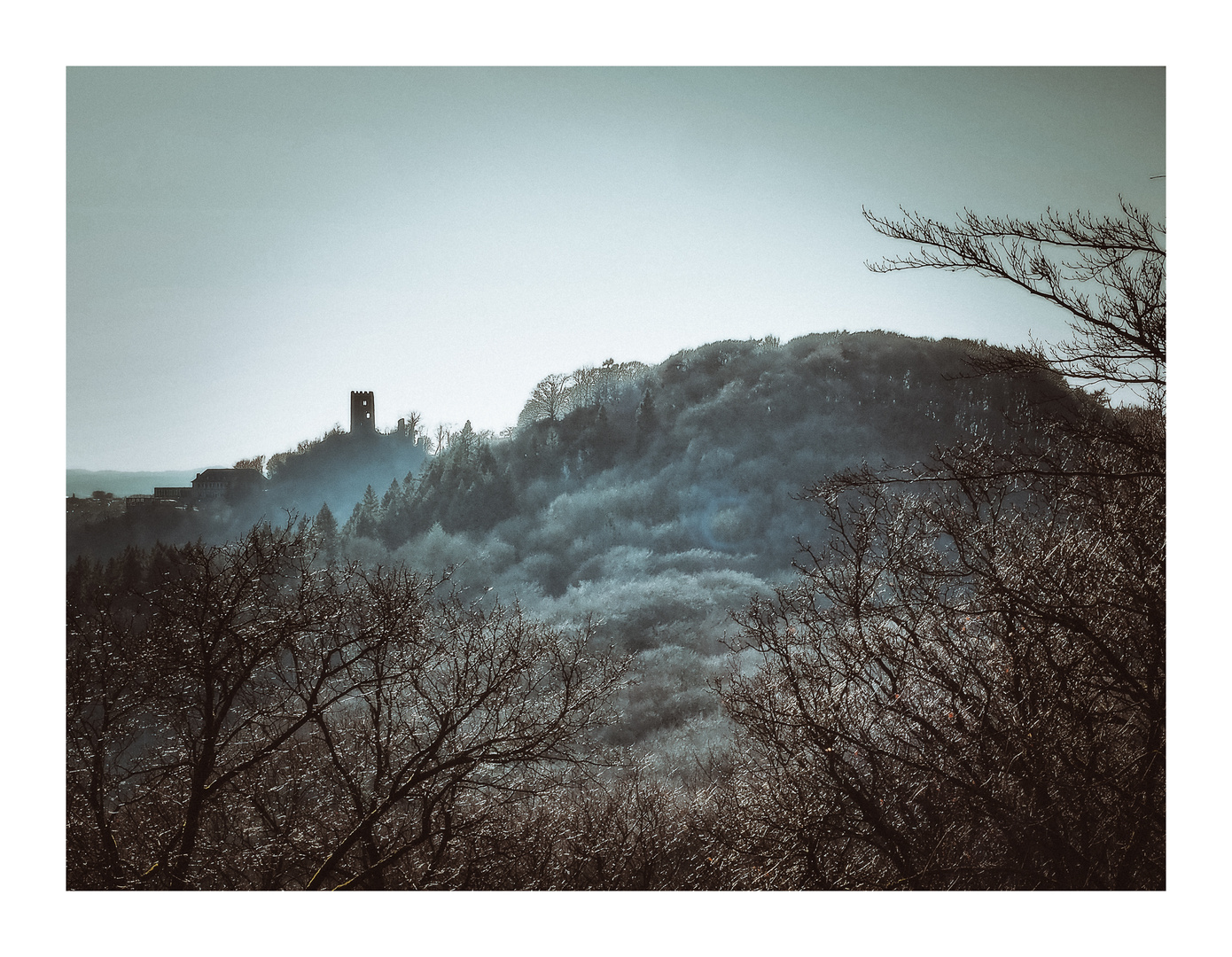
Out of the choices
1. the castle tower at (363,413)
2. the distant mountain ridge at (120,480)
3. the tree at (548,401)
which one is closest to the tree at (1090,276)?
the tree at (548,401)

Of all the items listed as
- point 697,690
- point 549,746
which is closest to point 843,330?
point 697,690

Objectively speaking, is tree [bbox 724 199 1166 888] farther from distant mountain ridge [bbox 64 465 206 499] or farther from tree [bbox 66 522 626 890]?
distant mountain ridge [bbox 64 465 206 499]

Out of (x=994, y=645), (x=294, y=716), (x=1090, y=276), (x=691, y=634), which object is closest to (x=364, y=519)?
(x=294, y=716)

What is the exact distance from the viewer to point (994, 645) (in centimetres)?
353

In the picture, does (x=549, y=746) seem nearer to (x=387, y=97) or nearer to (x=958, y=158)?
(x=387, y=97)

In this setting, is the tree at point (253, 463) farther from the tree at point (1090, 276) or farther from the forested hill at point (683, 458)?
the tree at point (1090, 276)

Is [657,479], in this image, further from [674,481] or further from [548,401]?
[548,401]

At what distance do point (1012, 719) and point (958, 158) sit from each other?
3238 mm

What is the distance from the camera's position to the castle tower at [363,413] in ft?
11.8

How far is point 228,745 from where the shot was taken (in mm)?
3500

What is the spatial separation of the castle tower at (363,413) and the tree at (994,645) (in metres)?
2.54

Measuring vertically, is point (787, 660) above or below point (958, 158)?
below
